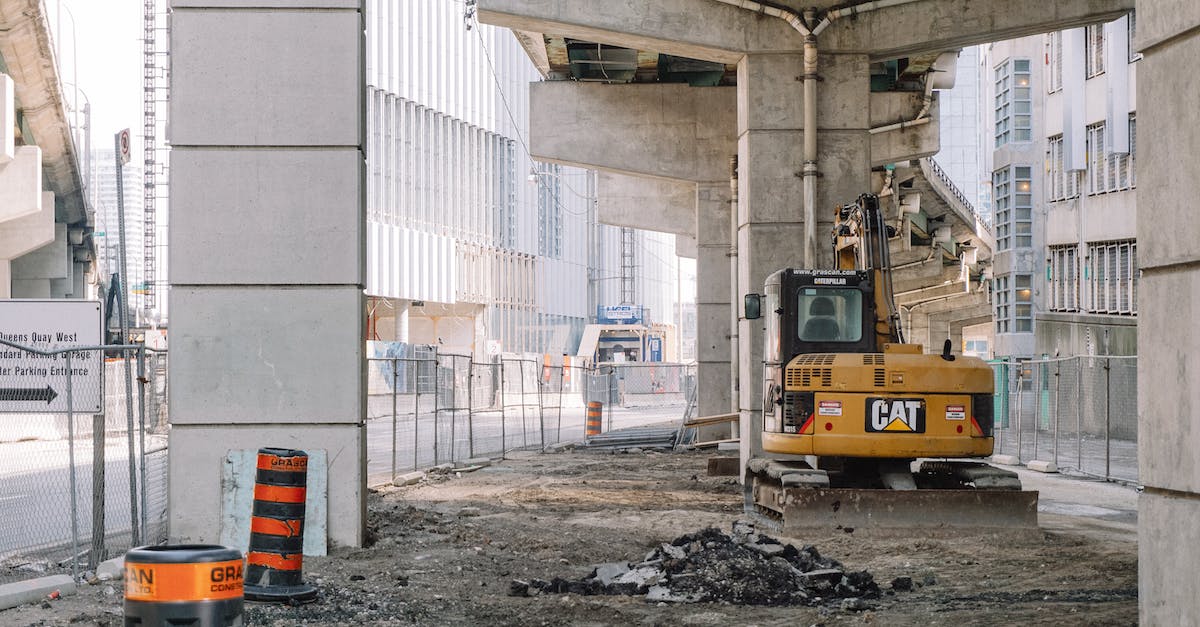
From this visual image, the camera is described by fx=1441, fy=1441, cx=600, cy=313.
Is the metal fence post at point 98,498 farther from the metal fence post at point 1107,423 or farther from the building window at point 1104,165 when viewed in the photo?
the building window at point 1104,165

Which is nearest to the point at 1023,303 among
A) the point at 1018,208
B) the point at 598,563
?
the point at 1018,208

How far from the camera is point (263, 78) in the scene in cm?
1279

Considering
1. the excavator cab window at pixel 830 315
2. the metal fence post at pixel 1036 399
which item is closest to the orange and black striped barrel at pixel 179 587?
the excavator cab window at pixel 830 315

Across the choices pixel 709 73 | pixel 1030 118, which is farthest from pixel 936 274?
pixel 709 73

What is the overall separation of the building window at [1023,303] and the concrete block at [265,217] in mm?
41267

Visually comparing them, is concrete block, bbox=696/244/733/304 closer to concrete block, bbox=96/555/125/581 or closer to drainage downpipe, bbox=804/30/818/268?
drainage downpipe, bbox=804/30/818/268

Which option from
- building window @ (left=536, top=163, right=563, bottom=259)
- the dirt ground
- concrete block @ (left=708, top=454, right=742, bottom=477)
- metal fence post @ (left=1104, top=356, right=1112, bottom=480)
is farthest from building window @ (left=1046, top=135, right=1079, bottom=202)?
building window @ (left=536, top=163, right=563, bottom=259)

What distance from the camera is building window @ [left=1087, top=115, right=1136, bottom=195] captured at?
41.1 meters

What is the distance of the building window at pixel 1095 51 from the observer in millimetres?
43025

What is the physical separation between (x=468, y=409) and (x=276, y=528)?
17686 mm

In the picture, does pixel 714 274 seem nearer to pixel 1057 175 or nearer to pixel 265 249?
pixel 1057 175

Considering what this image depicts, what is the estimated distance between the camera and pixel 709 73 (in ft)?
99.3

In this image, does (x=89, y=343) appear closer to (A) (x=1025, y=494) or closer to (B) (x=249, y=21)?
(B) (x=249, y=21)

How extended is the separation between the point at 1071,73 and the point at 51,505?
3583cm
